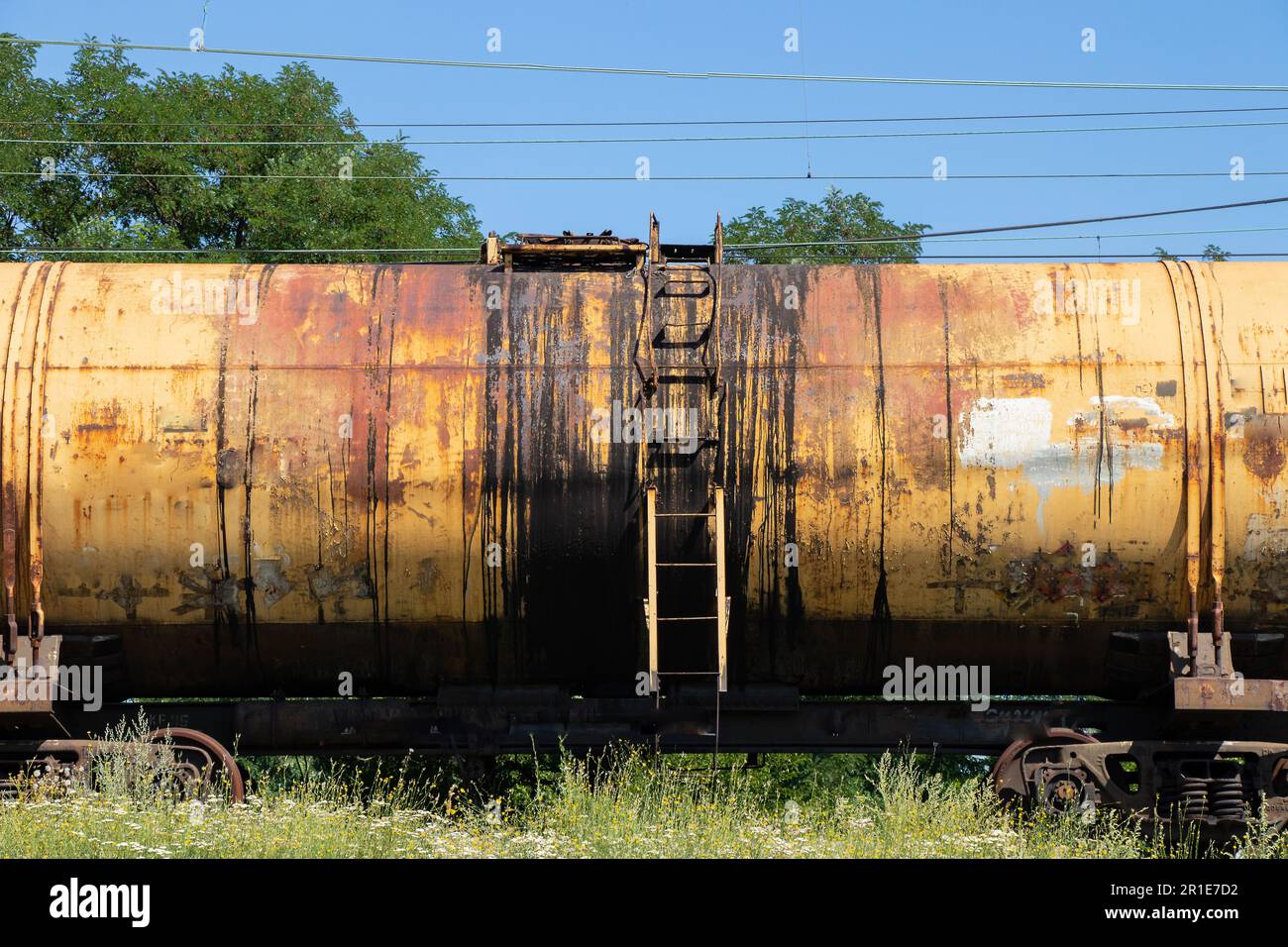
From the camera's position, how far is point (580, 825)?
28.2 ft

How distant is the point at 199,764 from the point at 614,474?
3502 millimetres

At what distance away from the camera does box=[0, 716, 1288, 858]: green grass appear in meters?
7.88

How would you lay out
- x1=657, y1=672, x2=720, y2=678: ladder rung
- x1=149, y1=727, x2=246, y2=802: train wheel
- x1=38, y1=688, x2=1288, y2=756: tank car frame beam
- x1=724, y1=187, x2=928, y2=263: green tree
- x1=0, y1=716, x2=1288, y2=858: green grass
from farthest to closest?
1. x1=724, y1=187, x2=928, y2=263: green tree
2. x1=38, y1=688, x2=1288, y2=756: tank car frame beam
3. x1=149, y1=727, x2=246, y2=802: train wheel
4. x1=657, y1=672, x2=720, y2=678: ladder rung
5. x1=0, y1=716, x2=1288, y2=858: green grass

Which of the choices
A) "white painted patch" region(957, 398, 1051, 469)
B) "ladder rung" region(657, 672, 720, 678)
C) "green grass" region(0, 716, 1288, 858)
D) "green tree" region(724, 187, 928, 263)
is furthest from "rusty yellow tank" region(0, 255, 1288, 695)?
"green tree" region(724, 187, 928, 263)

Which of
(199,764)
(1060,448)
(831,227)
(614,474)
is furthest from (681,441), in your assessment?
(831,227)

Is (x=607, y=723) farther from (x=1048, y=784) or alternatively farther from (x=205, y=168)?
(x=205, y=168)

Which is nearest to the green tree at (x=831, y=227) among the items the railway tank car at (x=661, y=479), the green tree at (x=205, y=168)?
the green tree at (x=205, y=168)

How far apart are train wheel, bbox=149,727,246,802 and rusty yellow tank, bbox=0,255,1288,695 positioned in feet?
1.75

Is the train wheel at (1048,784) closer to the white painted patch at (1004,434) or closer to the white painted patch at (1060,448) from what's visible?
the white painted patch at (1060,448)

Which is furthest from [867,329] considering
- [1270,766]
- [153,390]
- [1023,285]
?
[153,390]

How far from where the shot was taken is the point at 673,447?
909 cm

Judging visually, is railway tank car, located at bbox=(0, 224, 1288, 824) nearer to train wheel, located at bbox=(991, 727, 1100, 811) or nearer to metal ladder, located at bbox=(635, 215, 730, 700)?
metal ladder, located at bbox=(635, 215, 730, 700)

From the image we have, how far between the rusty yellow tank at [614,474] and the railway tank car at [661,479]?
0.02 metres
